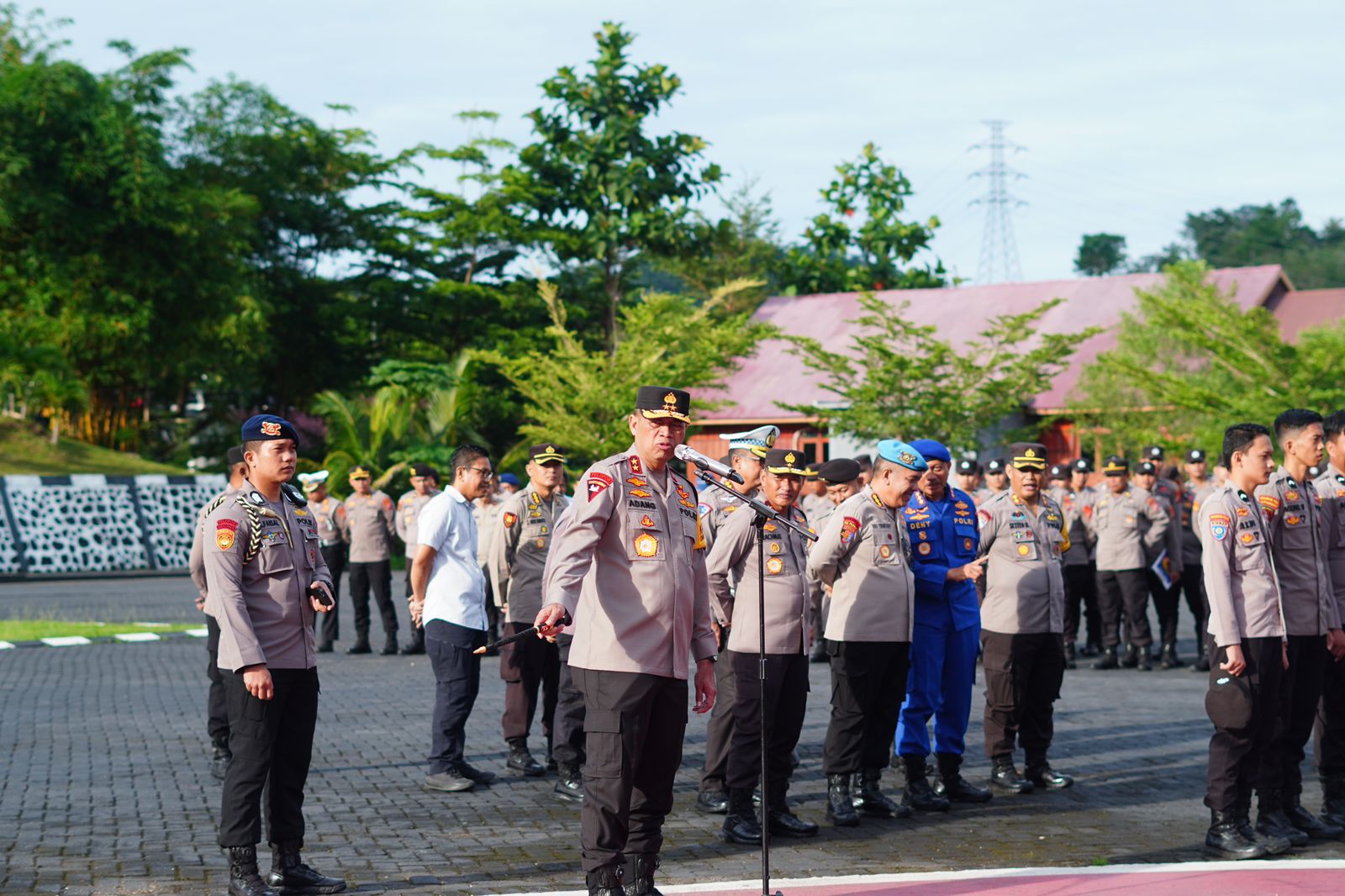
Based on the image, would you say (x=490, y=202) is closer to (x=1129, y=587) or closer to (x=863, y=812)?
(x=1129, y=587)

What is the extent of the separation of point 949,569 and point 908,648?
71cm

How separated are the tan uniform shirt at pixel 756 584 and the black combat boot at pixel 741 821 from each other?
30.8 inches

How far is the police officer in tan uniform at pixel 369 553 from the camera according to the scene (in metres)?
17.3

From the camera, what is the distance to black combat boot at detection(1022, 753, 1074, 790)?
30.3 ft

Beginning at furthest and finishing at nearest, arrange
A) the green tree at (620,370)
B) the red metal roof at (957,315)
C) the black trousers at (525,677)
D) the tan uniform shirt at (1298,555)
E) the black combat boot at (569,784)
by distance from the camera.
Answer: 1. the red metal roof at (957,315)
2. the green tree at (620,370)
3. the black trousers at (525,677)
4. the black combat boot at (569,784)
5. the tan uniform shirt at (1298,555)

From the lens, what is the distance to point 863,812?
849 centimetres

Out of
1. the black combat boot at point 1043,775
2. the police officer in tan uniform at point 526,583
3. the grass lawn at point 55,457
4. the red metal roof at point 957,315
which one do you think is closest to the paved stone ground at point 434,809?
the black combat boot at point 1043,775

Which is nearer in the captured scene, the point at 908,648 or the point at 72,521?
the point at 908,648

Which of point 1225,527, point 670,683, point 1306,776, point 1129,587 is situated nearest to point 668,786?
point 670,683

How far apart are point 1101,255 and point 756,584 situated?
338 feet

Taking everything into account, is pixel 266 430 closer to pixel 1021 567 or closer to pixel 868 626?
pixel 868 626

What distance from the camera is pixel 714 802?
846 centimetres

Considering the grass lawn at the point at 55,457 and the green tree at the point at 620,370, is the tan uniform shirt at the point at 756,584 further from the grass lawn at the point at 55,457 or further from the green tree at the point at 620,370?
the grass lawn at the point at 55,457

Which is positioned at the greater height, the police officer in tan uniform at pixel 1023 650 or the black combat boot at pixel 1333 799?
the police officer in tan uniform at pixel 1023 650
